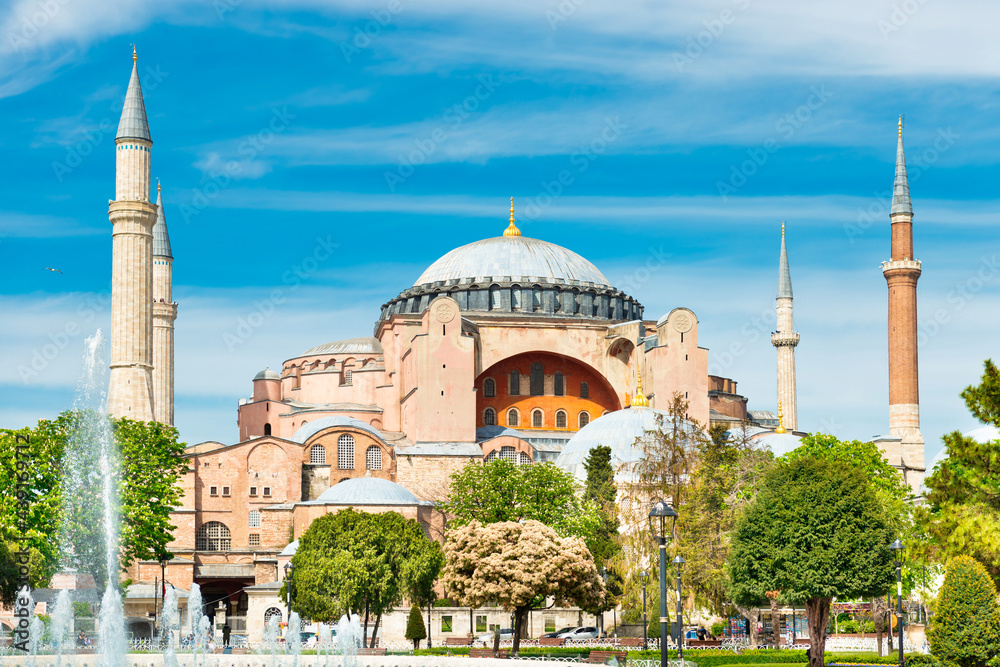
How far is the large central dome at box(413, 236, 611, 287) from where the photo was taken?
64750 millimetres

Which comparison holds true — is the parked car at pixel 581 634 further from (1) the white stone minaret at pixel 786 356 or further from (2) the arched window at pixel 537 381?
(1) the white stone minaret at pixel 786 356

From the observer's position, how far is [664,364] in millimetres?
57688

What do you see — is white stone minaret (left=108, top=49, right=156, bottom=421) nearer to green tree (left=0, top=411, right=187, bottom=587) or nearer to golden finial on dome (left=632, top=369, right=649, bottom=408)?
green tree (left=0, top=411, right=187, bottom=587)

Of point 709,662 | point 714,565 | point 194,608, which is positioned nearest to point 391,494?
point 194,608

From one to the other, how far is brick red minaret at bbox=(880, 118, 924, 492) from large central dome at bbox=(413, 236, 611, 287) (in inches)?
570

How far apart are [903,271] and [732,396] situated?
547 inches

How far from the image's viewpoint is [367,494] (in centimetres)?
5016

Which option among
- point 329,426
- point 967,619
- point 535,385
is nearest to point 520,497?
point 329,426

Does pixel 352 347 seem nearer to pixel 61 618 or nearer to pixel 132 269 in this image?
pixel 132 269

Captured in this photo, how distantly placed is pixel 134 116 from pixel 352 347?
64.1ft

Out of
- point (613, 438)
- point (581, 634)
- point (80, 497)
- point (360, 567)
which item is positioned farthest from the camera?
point (613, 438)

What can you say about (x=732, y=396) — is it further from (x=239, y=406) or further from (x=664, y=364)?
(x=239, y=406)

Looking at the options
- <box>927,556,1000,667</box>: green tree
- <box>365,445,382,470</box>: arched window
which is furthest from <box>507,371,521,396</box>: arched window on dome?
<box>927,556,1000,667</box>: green tree

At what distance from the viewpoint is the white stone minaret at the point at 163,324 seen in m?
61.9
